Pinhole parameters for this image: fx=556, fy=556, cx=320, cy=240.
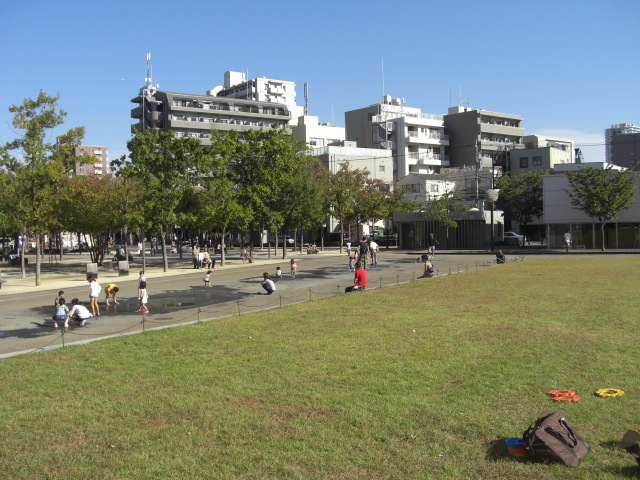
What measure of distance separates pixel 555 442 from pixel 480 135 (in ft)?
295

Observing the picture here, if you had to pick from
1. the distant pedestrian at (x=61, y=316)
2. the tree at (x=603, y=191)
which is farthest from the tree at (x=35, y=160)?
the tree at (x=603, y=191)

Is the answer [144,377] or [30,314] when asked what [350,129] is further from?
[144,377]

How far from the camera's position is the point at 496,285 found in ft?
75.3

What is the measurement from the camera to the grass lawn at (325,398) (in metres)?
6.20

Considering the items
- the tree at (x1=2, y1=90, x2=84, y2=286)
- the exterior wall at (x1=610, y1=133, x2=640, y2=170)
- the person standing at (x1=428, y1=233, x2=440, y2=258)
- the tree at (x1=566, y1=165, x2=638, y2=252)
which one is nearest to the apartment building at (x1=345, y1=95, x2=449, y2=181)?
the exterior wall at (x1=610, y1=133, x2=640, y2=170)

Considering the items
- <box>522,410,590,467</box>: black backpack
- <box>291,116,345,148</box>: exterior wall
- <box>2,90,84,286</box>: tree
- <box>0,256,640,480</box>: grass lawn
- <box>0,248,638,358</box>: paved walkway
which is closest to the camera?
<box>522,410,590,467</box>: black backpack

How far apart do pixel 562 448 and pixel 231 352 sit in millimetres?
7323

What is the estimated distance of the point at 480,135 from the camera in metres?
90.6

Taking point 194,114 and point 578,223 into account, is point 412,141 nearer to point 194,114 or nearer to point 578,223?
point 194,114

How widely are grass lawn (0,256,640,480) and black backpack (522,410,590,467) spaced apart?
0.43ft

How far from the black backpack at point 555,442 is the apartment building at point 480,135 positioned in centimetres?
8584

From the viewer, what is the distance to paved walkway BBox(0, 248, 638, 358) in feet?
52.3

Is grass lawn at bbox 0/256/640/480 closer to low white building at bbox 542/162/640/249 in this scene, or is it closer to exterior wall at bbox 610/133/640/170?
low white building at bbox 542/162/640/249

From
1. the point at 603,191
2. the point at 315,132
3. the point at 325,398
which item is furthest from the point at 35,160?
the point at 315,132
